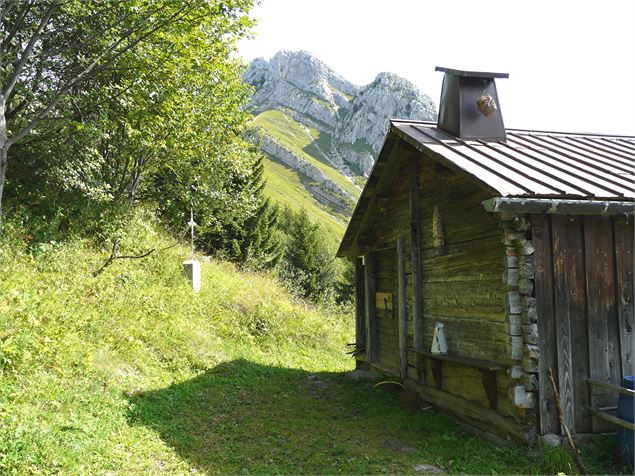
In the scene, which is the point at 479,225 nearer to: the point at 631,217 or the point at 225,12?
the point at 631,217

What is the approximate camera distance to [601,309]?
6082mm

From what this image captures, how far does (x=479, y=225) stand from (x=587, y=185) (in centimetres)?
148

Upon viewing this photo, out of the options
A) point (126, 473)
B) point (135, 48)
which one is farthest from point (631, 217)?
point (135, 48)

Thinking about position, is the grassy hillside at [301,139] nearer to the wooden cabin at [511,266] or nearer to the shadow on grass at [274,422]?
the shadow on grass at [274,422]

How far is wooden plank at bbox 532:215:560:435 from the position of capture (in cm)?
574

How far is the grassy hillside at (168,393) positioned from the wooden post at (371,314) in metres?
0.92

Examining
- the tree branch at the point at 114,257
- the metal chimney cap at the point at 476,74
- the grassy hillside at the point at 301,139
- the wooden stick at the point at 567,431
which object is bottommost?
the wooden stick at the point at 567,431

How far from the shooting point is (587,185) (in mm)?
6039

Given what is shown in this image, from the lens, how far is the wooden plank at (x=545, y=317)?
5.74 metres

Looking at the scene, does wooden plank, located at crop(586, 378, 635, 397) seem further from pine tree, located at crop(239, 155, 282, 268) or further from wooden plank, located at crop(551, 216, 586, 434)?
pine tree, located at crop(239, 155, 282, 268)

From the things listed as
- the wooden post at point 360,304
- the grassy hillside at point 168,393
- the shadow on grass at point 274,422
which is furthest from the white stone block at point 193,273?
the wooden post at point 360,304

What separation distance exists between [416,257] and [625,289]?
338 cm

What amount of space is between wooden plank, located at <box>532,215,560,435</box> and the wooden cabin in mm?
15

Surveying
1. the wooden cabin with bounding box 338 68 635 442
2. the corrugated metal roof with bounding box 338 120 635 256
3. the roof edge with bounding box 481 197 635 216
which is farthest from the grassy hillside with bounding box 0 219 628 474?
the corrugated metal roof with bounding box 338 120 635 256
